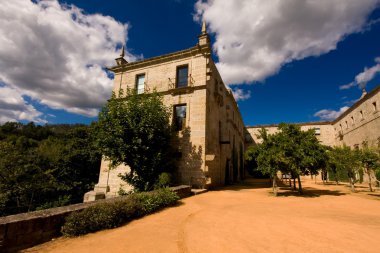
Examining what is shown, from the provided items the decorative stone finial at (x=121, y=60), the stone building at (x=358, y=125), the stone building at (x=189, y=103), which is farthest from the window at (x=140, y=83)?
the stone building at (x=358, y=125)

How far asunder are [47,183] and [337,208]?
1776cm

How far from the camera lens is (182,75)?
15312 millimetres

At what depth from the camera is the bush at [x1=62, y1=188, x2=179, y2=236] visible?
15.8ft

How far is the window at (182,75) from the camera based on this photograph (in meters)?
15.1

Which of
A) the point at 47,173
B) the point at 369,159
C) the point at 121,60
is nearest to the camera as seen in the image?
the point at 369,159

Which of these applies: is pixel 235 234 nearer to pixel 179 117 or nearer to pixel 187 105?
pixel 187 105

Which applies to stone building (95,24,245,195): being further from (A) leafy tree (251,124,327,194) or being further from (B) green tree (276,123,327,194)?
(B) green tree (276,123,327,194)

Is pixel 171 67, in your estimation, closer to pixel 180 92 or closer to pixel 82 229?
pixel 180 92

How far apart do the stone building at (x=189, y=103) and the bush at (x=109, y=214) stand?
5727mm

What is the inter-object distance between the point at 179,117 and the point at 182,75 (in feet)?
11.6

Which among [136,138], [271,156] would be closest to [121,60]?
[136,138]

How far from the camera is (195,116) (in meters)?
13.6

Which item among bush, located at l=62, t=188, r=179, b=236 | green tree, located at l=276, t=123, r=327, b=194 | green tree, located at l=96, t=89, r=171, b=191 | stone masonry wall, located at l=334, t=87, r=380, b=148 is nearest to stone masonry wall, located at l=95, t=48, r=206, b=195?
green tree, located at l=96, t=89, r=171, b=191

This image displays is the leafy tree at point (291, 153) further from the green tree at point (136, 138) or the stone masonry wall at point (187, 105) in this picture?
the green tree at point (136, 138)
